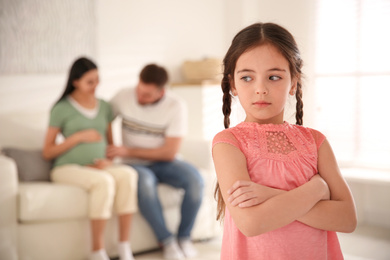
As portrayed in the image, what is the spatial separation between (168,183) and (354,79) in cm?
172

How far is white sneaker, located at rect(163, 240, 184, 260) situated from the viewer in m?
2.71

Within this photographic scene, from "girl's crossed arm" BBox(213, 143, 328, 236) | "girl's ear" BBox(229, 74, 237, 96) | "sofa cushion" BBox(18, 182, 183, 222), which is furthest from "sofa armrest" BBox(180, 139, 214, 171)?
"girl's crossed arm" BBox(213, 143, 328, 236)

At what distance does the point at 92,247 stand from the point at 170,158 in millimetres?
707

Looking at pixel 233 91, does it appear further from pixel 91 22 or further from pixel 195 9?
pixel 195 9

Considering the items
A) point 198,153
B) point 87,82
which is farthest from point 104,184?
point 198,153

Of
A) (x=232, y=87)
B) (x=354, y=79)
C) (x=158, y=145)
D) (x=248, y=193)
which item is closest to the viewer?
(x=248, y=193)

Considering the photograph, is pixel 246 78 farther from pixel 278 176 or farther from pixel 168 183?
pixel 168 183

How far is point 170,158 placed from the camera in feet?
9.66

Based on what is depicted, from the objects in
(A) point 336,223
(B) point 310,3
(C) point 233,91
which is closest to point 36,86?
(B) point 310,3

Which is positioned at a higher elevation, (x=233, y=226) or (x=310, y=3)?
Result: (x=310, y=3)

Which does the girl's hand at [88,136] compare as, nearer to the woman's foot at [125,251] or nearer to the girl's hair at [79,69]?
the girl's hair at [79,69]

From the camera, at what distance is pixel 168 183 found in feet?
9.57

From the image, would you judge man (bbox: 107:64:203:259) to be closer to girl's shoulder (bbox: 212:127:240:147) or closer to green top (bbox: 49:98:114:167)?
green top (bbox: 49:98:114:167)

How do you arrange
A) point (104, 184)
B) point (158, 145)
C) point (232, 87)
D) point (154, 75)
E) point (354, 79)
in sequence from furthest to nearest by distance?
point (354, 79), point (158, 145), point (154, 75), point (104, 184), point (232, 87)
